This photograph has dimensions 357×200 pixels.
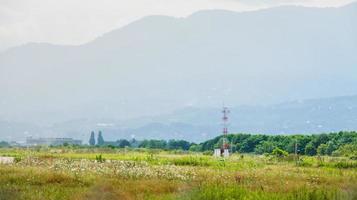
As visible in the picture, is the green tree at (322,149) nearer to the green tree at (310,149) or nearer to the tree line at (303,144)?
the tree line at (303,144)

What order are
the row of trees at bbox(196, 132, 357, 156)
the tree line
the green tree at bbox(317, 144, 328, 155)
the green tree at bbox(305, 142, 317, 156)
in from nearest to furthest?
the tree line, the green tree at bbox(317, 144, 328, 155), the row of trees at bbox(196, 132, 357, 156), the green tree at bbox(305, 142, 317, 156)

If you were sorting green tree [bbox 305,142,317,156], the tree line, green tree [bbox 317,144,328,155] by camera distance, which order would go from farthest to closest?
green tree [bbox 305,142,317,156]
green tree [bbox 317,144,328,155]
the tree line

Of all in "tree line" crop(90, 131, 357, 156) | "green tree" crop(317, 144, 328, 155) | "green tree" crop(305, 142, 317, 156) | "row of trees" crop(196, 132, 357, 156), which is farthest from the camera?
"green tree" crop(305, 142, 317, 156)

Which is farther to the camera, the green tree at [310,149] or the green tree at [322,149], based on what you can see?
the green tree at [310,149]

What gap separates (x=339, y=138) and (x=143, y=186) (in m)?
41.3

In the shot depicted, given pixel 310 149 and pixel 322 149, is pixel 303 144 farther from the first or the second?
pixel 322 149

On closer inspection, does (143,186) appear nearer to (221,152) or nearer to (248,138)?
(221,152)

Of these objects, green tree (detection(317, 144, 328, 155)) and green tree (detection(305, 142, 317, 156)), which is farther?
green tree (detection(305, 142, 317, 156))

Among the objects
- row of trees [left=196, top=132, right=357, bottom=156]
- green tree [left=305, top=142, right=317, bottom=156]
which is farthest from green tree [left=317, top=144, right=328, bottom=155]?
green tree [left=305, top=142, right=317, bottom=156]

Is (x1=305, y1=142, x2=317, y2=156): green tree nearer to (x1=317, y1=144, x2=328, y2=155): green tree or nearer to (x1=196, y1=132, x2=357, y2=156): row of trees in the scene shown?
(x1=196, y1=132, x2=357, y2=156): row of trees

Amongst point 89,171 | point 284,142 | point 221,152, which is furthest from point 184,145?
point 89,171

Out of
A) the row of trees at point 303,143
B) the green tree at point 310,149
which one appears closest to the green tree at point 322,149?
the row of trees at point 303,143

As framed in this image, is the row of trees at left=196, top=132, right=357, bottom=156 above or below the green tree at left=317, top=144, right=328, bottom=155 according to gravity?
above

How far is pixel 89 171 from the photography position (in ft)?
83.1
